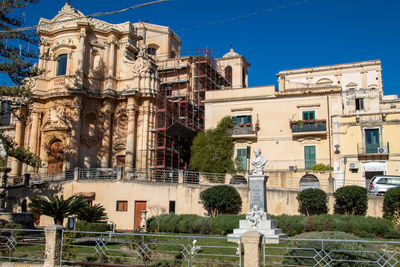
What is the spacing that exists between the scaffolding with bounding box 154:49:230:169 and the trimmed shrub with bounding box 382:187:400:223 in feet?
57.5

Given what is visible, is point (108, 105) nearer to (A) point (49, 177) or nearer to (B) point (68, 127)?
(B) point (68, 127)

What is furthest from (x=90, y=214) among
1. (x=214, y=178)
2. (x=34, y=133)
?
(x=34, y=133)

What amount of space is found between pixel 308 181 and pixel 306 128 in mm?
4278

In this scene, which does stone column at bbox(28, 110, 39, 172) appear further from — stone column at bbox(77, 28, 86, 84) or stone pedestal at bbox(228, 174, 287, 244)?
stone pedestal at bbox(228, 174, 287, 244)

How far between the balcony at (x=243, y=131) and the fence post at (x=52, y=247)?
75.8 ft

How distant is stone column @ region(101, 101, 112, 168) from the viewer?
1430 inches

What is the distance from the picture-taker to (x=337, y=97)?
108 feet

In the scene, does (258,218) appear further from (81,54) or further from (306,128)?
(81,54)

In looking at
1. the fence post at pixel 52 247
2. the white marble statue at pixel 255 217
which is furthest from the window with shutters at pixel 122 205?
the fence post at pixel 52 247

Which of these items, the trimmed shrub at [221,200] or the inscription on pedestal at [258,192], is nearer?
the inscription on pedestal at [258,192]

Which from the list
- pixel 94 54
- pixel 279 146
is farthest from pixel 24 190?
pixel 279 146

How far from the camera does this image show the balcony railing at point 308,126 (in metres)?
32.3

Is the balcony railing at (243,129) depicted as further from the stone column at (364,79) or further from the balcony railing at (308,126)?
the stone column at (364,79)

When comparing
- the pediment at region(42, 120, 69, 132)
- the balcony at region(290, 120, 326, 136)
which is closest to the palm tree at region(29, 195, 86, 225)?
the pediment at region(42, 120, 69, 132)
